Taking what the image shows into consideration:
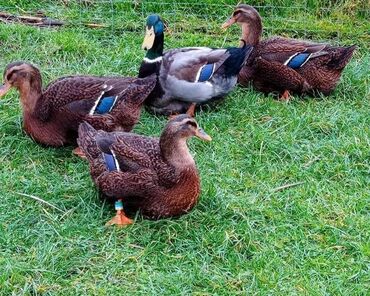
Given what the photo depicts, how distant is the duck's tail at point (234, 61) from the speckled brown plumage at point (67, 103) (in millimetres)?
799

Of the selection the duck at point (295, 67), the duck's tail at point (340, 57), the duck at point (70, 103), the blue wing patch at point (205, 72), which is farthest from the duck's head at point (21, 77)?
the duck's tail at point (340, 57)

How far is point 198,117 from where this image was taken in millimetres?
5797

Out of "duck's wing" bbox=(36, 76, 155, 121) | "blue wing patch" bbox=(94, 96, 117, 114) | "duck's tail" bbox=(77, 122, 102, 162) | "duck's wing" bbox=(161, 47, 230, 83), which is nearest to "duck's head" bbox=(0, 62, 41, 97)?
"duck's wing" bbox=(36, 76, 155, 121)

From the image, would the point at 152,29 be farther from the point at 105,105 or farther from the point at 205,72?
the point at 105,105

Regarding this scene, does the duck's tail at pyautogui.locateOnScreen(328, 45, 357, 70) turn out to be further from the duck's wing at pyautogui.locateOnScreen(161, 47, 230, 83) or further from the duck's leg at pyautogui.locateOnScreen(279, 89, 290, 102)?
the duck's wing at pyautogui.locateOnScreen(161, 47, 230, 83)

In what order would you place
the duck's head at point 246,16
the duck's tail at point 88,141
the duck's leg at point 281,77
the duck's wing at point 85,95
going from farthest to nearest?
the duck's head at point 246,16 → the duck's leg at point 281,77 → the duck's wing at point 85,95 → the duck's tail at point 88,141

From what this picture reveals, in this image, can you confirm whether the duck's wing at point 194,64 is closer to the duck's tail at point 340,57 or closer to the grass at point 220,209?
the grass at point 220,209

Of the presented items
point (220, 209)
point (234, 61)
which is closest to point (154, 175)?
point (220, 209)

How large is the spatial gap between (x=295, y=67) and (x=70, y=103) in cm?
196

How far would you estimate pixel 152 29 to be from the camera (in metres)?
5.84

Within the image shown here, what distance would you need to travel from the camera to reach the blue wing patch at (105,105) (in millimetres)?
5180

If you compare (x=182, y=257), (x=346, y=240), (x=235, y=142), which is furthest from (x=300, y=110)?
(x=182, y=257)

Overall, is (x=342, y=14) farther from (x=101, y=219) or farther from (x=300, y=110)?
(x=101, y=219)

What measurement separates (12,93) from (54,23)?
1.42 meters
